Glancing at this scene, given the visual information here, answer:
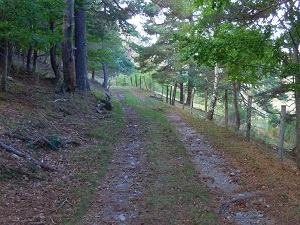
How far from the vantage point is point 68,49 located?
45.0 feet

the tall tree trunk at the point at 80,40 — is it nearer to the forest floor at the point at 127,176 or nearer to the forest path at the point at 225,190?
the forest floor at the point at 127,176

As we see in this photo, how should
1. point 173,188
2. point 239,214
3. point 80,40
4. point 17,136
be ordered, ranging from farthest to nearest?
point 80,40 → point 17,136 → point 173,188 → point 239,214

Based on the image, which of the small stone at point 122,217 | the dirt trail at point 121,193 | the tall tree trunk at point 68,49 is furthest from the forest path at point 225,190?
the tall tree trunk at point 68,49

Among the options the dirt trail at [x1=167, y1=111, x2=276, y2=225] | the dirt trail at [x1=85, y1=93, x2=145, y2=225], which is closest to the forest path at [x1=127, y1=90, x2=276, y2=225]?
the dirt trail at [x1=167, y1=111, x2=276, y2=225]

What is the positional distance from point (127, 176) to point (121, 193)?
3.19ft

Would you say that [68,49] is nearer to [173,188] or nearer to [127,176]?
[127,176]

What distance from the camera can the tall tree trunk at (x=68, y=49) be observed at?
516 inches

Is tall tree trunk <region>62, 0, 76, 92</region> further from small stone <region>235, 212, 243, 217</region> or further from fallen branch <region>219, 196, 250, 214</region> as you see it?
small stone <region>235, 212, 243, 217</region>

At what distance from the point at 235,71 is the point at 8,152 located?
546 cm

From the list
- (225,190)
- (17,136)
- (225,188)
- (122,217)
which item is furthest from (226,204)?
(17,136)

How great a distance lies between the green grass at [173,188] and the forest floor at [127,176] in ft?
0.05

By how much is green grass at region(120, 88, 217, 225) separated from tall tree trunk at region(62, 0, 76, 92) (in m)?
5.72

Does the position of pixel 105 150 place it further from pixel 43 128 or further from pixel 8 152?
pixel 8 152

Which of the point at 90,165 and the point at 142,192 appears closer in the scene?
the point at 142,192
